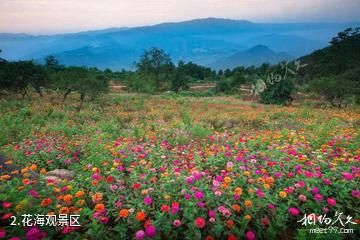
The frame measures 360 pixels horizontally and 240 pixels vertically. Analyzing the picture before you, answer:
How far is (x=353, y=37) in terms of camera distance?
257 feet

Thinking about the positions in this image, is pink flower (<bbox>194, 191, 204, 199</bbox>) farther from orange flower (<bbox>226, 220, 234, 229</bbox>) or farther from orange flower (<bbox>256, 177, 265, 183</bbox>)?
orange flower (<bbox>256, 177, 265, 183</bbox>)

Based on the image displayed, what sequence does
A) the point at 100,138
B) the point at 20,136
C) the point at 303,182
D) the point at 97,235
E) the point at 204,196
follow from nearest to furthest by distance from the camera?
the point at 97,235
the point at 204,196
the point at 303,182
the point at 100,138
the point at 20,136

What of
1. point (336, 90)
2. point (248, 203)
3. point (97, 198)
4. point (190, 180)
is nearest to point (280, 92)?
point (336, 90)

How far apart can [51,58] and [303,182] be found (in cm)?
8386

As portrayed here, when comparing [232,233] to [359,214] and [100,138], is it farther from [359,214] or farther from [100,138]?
[100,138]

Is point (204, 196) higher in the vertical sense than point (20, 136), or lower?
higher

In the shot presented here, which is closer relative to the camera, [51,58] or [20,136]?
[20,136]

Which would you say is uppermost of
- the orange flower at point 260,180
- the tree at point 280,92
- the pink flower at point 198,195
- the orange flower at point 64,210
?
the pink flower at point 198,195

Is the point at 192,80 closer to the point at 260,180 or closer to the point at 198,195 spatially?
the point at 260,180

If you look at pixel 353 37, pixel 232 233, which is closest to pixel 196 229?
pixel 232 233

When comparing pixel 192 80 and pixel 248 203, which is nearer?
pixel 248 203

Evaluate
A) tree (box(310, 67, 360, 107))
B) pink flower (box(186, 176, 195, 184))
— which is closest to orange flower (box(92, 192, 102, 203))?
pink flower (box(186, 176, 195, 184))

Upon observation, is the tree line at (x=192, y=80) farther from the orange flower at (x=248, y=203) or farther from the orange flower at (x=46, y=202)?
the orange flower at (x=248, y=203)

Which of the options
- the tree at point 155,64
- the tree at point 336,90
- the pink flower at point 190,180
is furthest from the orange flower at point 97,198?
the tree at point 155,64
